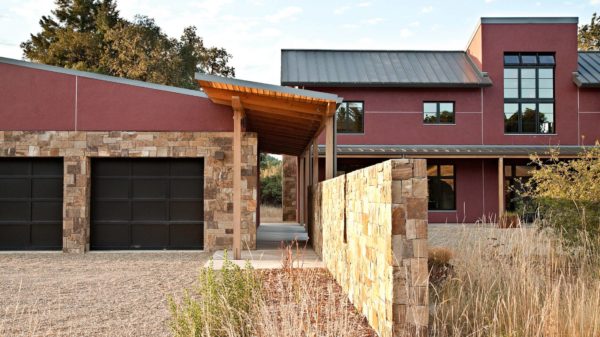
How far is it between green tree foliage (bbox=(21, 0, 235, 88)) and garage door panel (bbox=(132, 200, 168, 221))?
58.7 feet

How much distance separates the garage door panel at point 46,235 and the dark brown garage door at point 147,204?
27.4 inches

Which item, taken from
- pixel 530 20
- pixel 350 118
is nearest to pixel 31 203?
pixel 350 118

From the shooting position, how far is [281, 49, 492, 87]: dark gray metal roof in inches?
810

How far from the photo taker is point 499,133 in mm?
21016

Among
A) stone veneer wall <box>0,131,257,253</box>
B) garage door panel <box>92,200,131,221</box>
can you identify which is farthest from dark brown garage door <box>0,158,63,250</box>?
garage door panel <box>92,200,131,221</box>

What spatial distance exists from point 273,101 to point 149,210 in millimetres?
3732

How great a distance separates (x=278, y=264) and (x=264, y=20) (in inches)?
376

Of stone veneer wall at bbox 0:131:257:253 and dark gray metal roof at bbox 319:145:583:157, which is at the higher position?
dark gray metal roof at bbox 319:145:583:157

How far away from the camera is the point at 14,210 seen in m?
11.9

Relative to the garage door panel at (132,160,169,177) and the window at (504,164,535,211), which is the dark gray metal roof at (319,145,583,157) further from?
the garage door panel at (132,160,169,177)

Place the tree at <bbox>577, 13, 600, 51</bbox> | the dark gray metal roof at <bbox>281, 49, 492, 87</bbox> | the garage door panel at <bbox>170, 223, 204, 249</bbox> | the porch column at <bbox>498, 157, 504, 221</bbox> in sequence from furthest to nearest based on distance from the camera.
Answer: the tree at <bbox>577, 13, 600, 51</bbox>, the dark gray metal roof at <bbox>281, 49, 492, 87</bbox>, the porch column at <bbox>498, 157, 504, 221</bbox>, the garage door panel at <bbox>170, 223, 204, 249</bbox>

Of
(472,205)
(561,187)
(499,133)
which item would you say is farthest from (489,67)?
(561,187)

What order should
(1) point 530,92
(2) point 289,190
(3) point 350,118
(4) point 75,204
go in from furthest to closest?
(2) point 289,190
(1) point 530,92
(3) point 350,118
(4) point 75,204

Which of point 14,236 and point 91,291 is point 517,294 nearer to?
point 91,291
